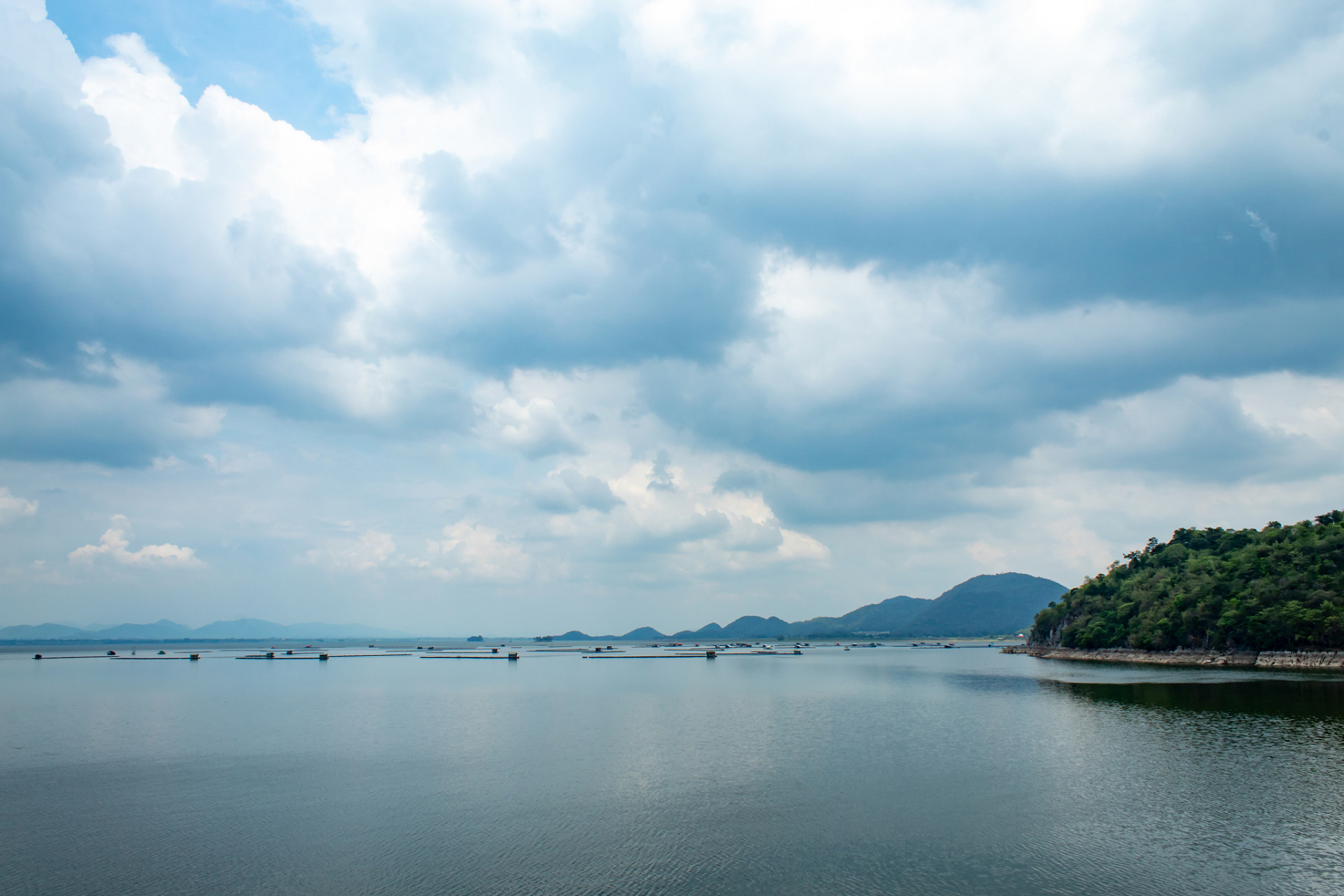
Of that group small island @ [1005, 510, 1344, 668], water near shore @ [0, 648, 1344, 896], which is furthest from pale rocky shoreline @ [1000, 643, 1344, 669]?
water near shore @ [0, 648, 1344, 896]

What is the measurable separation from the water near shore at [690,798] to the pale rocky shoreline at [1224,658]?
3771 cm

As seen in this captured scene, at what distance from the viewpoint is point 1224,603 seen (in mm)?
129375

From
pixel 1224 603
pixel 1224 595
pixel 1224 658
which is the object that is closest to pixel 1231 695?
pixel 1224 658

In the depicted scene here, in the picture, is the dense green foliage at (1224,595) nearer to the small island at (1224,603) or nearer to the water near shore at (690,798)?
the small island at (1224,603)

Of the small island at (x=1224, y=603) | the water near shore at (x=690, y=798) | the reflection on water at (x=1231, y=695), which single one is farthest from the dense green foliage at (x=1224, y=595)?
the water near shore at (x=690, y=798)

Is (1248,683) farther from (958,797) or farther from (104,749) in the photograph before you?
(104,749)

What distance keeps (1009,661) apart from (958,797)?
160m

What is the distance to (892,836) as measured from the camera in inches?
1170

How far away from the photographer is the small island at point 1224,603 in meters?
108

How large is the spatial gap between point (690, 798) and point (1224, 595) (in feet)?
455

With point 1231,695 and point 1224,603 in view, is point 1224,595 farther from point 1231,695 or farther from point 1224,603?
point 1231,695

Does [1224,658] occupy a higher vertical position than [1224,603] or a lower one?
lower

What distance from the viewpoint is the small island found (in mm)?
108250

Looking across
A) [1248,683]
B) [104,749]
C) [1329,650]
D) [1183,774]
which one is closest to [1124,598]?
[1329,650]
